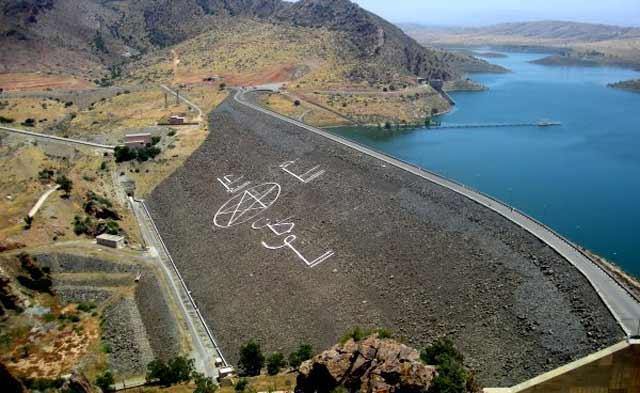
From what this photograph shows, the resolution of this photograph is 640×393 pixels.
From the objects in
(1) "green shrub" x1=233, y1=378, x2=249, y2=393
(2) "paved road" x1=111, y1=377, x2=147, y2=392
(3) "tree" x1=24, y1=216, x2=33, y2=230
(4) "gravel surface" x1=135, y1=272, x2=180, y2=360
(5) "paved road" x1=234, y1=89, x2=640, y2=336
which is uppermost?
(5) "paved road" x1=234, y1=89, x2=640, y2=336

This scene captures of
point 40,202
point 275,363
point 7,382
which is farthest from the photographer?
point 40,202

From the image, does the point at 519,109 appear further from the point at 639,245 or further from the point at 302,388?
the point at 302,388

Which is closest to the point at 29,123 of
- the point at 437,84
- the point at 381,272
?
the point at 381,272

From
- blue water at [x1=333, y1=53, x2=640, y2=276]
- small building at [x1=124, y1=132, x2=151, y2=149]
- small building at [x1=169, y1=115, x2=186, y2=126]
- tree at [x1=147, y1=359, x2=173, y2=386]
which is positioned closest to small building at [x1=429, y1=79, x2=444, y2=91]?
blue water at [x1=333, y1=53, x2=640, y2=276]

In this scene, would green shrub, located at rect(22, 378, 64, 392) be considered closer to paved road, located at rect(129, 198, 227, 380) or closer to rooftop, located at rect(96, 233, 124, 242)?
paved road, located at rect(129, 198, 227, 380)

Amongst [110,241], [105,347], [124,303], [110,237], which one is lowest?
[105,347]

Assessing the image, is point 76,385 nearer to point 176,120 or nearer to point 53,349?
point 53,349

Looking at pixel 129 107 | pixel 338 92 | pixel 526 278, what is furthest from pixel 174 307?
pixel 338 92
